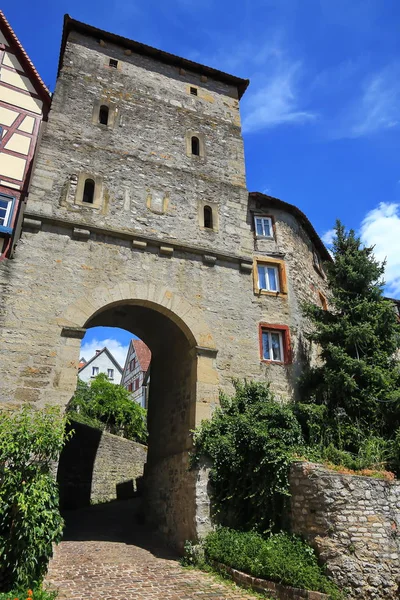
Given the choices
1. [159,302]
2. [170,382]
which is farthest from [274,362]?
[159,302]

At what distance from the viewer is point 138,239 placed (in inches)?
492

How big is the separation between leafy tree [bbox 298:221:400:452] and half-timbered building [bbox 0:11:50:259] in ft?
30.9

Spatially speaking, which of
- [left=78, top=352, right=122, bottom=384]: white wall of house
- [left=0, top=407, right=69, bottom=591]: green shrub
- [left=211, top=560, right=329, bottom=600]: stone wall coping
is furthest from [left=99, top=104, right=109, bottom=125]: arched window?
[left=78, top=352, right=122, bottom=384]: white wall of house

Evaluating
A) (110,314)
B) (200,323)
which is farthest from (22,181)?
(200,323)

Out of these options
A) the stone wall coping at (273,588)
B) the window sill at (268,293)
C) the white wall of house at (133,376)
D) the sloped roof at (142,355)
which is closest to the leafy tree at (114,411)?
the white wall of house at (133,376)

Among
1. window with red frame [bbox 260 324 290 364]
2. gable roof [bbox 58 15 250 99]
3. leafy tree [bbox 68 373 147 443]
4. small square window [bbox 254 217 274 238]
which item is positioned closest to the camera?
window with red frame [bbox 260 324 290 364]

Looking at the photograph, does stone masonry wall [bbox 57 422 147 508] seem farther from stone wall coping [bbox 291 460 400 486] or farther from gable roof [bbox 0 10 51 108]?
gable roof [bbox 0 10 51 108]

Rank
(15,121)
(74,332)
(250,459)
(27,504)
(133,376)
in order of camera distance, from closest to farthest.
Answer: (27,504) → (250,459) → (74,332) → (15,121) → (133,376)

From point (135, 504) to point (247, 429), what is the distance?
9.57 meters

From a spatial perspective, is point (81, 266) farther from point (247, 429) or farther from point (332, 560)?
point (332, 560)

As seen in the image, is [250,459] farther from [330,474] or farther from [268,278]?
[268,278]

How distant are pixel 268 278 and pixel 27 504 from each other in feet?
32.8

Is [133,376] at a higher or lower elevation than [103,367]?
lower

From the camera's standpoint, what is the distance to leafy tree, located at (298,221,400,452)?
11.4m
